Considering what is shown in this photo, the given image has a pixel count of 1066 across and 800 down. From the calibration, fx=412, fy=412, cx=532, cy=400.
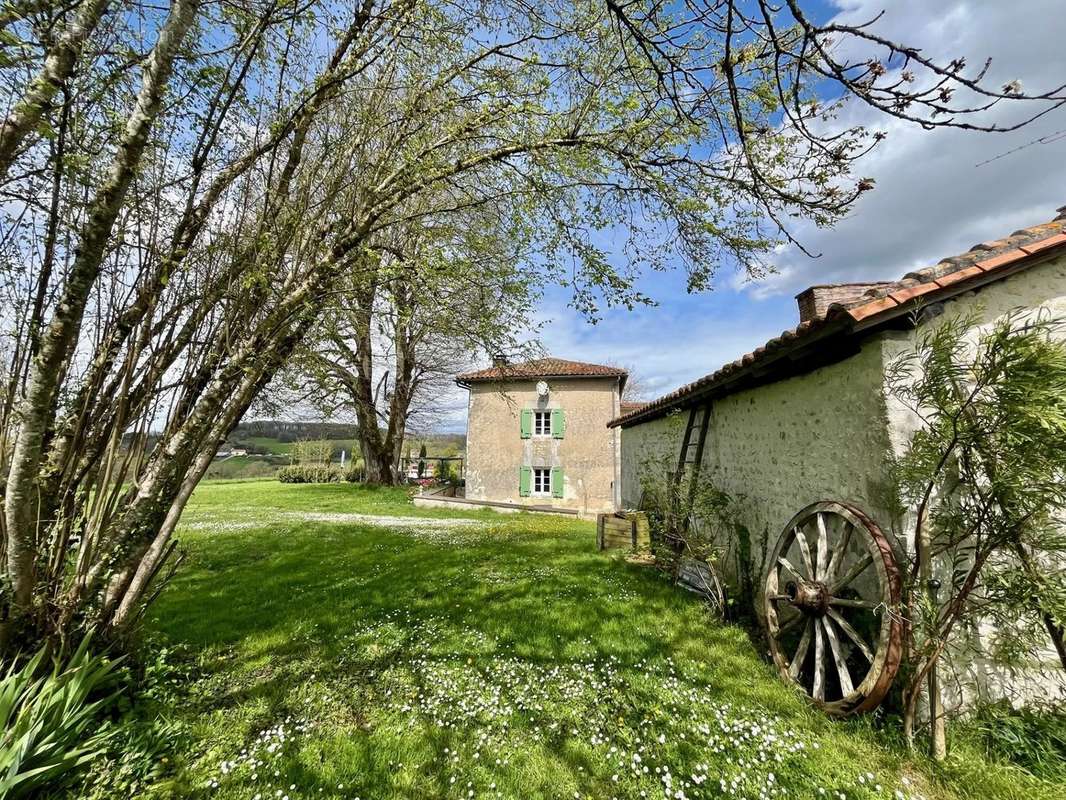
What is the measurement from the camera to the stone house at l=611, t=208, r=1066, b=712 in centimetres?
311

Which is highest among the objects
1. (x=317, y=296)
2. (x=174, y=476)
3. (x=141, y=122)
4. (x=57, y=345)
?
(x=141, y=122)

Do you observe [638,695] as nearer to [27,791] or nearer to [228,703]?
[228,703]

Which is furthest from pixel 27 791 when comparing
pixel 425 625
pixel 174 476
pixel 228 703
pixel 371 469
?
pixel 371 469

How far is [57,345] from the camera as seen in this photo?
7.80 ft

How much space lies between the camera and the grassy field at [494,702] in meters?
2.54

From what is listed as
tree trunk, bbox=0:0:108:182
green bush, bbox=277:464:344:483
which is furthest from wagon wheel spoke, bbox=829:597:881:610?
green bush, bbox=277:464:344:483

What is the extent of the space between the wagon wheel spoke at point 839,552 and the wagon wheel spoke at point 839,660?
14.4 inches

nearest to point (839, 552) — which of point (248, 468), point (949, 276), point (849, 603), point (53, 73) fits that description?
point (849, 603)

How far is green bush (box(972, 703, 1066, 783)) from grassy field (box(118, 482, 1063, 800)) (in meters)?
0.23

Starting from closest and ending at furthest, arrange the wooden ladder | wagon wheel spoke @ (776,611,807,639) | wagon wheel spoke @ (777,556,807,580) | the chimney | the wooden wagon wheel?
the wooden wagon wheel < wagon wheel spoke @ (777,556,807,580) < wagon wheel spoke @ (776,611,807,639) < the chimney < the wooden ladder

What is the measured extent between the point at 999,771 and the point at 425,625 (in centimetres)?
467

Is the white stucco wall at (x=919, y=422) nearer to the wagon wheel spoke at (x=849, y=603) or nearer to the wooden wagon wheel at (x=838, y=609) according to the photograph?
the wooden wagon wheel at (x=838, y=609)

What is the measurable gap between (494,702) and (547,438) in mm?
14937

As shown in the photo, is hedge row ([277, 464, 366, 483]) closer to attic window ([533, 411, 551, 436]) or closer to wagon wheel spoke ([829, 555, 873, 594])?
attic window ([533, 411, 551, 436])
